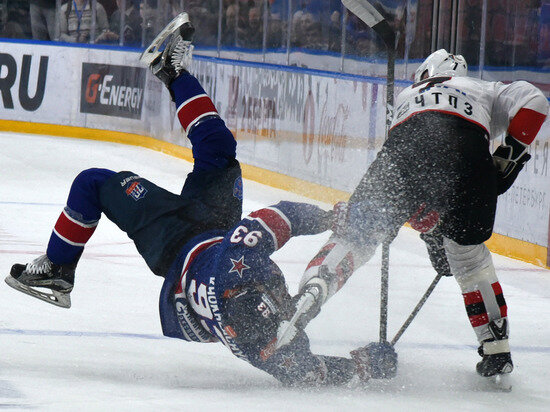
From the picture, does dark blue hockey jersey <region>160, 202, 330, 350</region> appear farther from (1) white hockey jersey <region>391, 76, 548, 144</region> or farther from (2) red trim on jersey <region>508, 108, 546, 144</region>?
(2) red trim on jersey <region>508, 108, 546, 144</region>

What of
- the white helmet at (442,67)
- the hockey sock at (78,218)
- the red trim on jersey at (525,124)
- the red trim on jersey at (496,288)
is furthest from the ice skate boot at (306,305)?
the white helmet at (442,67)

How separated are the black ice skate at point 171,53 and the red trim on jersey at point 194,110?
5.6 inches

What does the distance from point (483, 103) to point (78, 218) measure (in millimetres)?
1394

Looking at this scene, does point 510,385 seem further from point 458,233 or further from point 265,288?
point 265,288

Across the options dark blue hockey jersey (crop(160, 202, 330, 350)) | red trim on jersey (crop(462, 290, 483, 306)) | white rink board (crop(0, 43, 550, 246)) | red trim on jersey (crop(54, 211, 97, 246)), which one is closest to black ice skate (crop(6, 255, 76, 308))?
red trim on jersey (crop(54, 211, 97, 246))

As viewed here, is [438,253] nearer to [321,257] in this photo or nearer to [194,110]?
[321,257]

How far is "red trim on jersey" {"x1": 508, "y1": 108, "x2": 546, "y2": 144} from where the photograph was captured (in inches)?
145

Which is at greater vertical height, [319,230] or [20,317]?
[319,230]

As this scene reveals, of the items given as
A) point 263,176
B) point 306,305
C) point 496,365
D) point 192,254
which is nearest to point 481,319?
point 496,365

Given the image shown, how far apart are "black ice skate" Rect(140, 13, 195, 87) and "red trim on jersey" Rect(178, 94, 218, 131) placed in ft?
0.47

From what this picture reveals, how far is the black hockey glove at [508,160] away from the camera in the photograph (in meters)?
3.73

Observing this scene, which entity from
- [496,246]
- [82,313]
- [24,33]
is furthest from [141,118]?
[82,313]

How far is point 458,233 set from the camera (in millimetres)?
3564

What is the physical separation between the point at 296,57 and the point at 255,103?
0.84 meters
